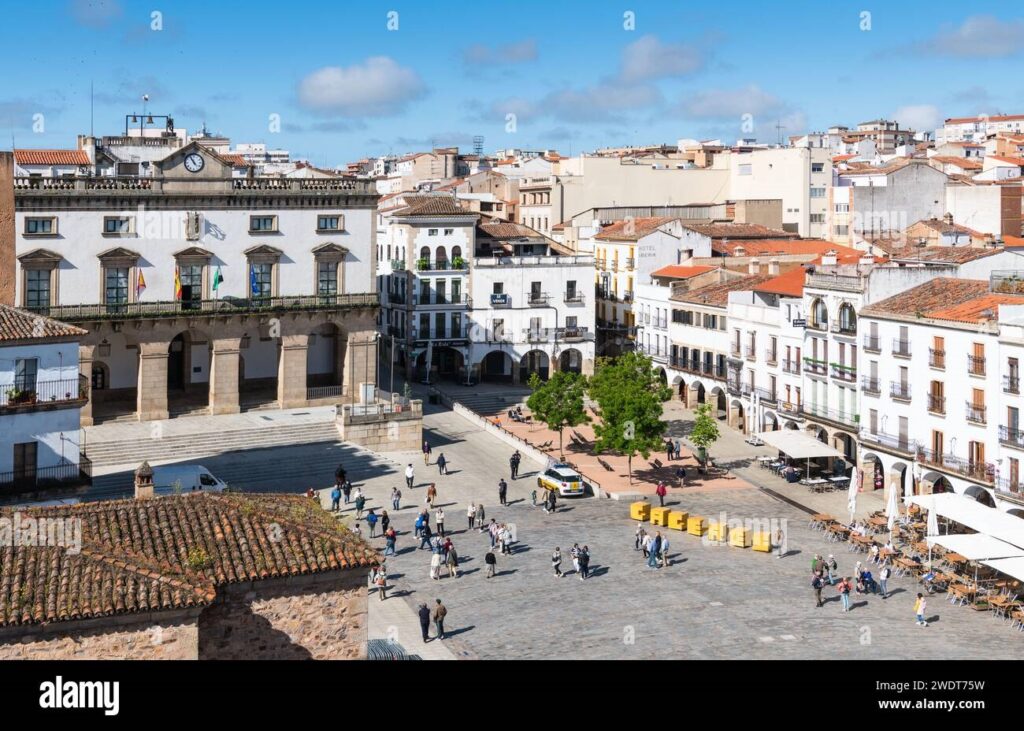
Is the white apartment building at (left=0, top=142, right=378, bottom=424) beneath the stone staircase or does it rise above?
above

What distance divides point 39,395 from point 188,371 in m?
28.0

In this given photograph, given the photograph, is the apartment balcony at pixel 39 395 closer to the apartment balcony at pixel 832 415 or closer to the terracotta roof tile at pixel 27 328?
the terracotta roof tile at pixel 27 328

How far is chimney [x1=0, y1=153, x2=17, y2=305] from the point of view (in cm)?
5284

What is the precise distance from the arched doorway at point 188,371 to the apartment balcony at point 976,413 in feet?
119

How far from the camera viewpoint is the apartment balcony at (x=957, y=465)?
49.0 m

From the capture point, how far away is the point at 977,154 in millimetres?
161875

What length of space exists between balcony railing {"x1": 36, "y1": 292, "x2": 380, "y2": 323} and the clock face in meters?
6.58

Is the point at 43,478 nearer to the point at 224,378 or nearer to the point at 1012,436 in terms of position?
the point at 224,378

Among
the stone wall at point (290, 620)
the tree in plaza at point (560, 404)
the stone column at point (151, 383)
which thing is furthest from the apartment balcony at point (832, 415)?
the stone wall at point (290, 620)

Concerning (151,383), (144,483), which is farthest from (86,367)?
(144,483)

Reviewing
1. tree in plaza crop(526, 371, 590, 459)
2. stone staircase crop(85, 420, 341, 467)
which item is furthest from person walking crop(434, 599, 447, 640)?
tree in plaza crop(526, 371, 590, 459)

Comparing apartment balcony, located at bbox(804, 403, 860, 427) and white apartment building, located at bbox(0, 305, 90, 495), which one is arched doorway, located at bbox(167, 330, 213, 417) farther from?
apartment balcony, located at bbox(804, 403, 860, 427)
